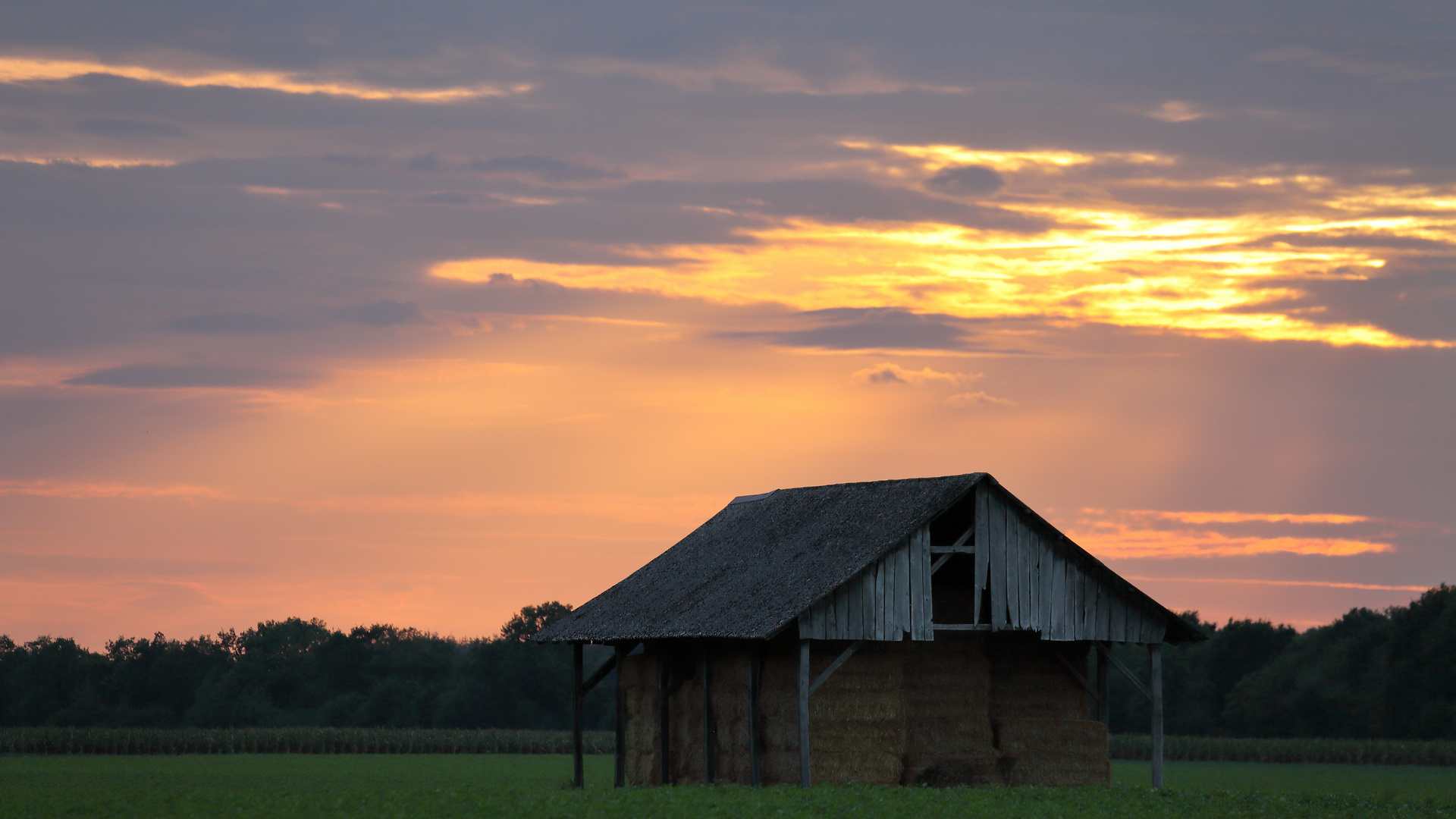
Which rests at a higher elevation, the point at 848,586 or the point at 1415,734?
the point at 848,586

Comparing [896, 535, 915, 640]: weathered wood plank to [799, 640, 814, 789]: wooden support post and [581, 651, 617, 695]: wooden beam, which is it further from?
[581, 651, 617, 695]: wooden beam

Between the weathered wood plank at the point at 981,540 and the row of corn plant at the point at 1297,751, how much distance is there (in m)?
40.9

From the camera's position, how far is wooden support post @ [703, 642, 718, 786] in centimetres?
3603

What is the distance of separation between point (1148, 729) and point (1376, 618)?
65.1ft

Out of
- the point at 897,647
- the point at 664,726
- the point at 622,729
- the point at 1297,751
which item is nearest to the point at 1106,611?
the point at 897,647

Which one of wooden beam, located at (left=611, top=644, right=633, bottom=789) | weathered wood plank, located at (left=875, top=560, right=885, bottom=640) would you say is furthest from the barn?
wooden beam, located at (left=611, top=644, right=633, bottom=789)

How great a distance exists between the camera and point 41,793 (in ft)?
130

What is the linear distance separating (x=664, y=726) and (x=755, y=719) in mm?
4834

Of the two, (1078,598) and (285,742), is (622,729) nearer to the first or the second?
(1078,598)

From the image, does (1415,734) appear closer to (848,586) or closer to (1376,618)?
(1376,618)

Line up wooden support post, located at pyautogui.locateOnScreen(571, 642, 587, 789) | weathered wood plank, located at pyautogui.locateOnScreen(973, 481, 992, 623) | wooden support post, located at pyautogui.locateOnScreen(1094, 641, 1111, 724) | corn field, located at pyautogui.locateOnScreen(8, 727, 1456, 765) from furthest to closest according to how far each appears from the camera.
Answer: corn field, located at pyautogui.locateOnScreen(8, 727, 1456, 765), wooden support post, located at pyautogui.locateOnScreen(571, 642, 587, 789), wooden support post, located at pyautogui.locateOnScreen(1094, 641, 1111, 724), weathered wood plank, located at pyautogui.locateOnScreen(973, 481, 992, 623)

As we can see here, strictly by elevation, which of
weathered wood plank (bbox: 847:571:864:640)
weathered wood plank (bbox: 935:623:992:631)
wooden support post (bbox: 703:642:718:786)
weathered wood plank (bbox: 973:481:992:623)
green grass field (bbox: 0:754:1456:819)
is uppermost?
weathered wood plank (bbox: 973:481:992:623)

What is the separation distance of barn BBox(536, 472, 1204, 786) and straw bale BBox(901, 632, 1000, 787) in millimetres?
38

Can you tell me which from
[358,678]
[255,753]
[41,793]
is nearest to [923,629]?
[41,793]
